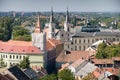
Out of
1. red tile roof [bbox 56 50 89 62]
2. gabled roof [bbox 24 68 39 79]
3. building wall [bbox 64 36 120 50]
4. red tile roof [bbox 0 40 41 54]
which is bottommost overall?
building wall [bbox 64 36 120 50]

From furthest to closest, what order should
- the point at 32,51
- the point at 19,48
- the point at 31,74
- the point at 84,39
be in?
the point at 84,39 < the point at 19,48 < the point at 32,51 < the point at 31,74

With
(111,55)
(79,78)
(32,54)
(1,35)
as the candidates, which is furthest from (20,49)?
(1,35)

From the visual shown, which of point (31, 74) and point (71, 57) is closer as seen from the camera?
point (31, 74)

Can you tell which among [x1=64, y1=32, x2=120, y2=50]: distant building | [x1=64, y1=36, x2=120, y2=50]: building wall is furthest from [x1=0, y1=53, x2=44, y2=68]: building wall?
[x1=64, y1=36, x2=120, y2=50]: building wall

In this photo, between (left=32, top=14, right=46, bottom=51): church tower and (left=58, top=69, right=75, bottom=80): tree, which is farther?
(left=32, top=14, right=46, bottom=51): church tower

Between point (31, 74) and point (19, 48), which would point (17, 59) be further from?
point (31, 74)

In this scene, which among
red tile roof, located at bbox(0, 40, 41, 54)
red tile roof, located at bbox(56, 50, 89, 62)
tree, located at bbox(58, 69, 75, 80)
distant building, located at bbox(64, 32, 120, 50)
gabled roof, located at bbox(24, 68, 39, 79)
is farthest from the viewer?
distant building, located at bbox(64, 32, 120, 50)

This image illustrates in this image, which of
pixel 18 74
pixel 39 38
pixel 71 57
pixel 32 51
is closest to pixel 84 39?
pixel 71 57

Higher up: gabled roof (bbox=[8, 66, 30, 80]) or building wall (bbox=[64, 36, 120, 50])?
gabled roof (bbox=[8, 66, 30, 80])

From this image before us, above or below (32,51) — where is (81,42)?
below

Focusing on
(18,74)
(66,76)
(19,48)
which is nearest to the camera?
(66,76)

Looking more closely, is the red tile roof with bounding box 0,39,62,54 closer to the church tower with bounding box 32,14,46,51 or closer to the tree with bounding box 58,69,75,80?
the church tower with bounding box 32,14,46,51
